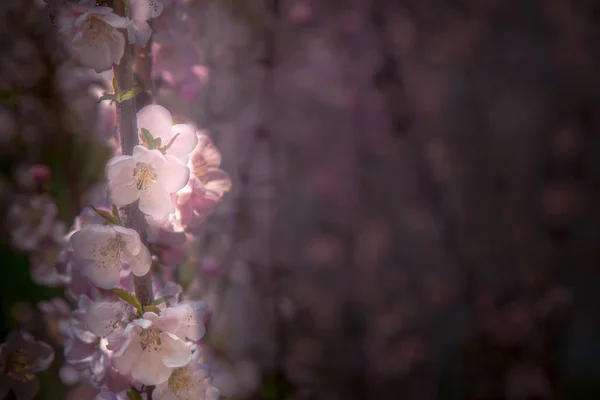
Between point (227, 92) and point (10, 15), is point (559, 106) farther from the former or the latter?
point (10, 15)

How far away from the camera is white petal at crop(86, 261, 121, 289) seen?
0.39m

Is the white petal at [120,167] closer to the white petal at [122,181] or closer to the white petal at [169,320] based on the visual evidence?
the white petal at [122,181]

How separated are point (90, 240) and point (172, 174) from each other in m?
0.08

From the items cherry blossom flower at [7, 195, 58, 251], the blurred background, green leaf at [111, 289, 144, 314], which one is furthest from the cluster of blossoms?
the blurred background

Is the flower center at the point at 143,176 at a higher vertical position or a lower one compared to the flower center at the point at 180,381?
higher

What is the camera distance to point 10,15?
708 mm

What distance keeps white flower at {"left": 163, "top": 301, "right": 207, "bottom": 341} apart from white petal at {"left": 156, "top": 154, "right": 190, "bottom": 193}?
0.09 metres

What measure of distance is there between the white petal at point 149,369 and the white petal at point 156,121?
17 centimetres

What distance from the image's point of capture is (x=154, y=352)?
39 cm

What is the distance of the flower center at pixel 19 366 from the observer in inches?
18.6

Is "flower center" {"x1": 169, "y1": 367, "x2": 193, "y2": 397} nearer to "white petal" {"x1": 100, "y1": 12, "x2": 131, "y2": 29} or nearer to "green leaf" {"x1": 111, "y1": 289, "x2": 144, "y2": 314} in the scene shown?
"green leaf" {"x1": 111, "y1": 289, "x2": 144, "y2": 314}

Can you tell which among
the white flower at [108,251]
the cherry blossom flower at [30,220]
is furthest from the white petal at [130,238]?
the cherry blossom flower at [30,220]

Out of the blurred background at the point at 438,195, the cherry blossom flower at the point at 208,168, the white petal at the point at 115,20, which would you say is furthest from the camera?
the blurred background at the point at 438,195

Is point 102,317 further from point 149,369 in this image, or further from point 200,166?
point 200,166
